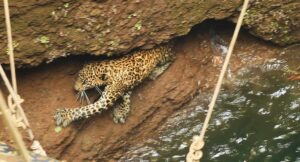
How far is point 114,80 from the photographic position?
17.8 feet

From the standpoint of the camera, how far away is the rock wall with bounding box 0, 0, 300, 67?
15.6 ft

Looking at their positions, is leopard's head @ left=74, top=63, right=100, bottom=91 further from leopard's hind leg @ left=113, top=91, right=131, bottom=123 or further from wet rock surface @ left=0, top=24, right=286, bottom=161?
leopard's hind leg @ left=113, top=91, right=131, bottom=123

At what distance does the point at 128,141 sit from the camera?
543 cm

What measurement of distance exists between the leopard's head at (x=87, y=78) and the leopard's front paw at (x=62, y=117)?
11.6 inches

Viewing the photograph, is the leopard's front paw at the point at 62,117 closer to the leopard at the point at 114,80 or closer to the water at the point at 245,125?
the leopard at the point at 114,80

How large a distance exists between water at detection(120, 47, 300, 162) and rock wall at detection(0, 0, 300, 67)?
0.69 meters

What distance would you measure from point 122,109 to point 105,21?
0.96 m

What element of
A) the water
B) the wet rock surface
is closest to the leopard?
the wet rock surface

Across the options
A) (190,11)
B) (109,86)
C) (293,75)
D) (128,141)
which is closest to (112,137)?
(128,141)

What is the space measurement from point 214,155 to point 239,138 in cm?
32

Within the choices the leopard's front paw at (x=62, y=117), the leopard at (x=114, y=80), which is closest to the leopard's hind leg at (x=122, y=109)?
the leopard at (x=114, y=80)

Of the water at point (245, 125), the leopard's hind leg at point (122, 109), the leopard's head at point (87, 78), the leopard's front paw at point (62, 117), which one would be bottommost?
the water at point (245, 125)

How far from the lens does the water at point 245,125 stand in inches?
198

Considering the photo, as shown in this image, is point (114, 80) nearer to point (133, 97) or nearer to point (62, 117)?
point (133, 97)
